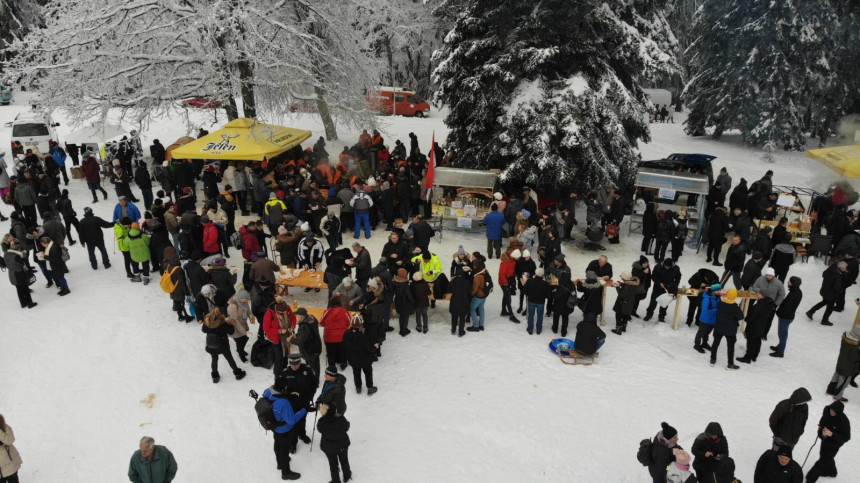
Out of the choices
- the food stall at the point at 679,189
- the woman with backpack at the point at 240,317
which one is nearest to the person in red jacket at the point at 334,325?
the woman with backpack at the point at 240,317

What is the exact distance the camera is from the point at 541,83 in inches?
616

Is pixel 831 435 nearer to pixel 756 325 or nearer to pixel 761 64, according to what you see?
pixel 756 325

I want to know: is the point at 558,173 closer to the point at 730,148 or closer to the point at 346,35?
the point at 346,35

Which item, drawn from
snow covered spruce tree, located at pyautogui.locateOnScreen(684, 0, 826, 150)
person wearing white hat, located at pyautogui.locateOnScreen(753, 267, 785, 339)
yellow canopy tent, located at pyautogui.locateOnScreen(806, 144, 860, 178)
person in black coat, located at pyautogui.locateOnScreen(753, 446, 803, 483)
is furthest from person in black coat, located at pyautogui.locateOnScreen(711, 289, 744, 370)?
snow covered spruce tree, located at pyautogui.locateOnScreen(684, 0, 826, 150)

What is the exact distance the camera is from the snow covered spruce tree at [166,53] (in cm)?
1593

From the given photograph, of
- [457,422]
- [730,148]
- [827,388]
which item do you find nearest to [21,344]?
[457,422]

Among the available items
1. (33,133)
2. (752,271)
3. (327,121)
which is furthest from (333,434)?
(33,133)

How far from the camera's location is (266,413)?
6477 millimetres

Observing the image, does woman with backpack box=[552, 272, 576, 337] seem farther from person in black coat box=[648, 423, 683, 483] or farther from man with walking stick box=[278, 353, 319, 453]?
man with walking stick box=[278, 353, 319, 453]

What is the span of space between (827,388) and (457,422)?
5885mm

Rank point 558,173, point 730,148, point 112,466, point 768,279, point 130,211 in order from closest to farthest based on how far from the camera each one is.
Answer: point 112,466
point 768,279
point 130,211
point 558,173
point 730,148

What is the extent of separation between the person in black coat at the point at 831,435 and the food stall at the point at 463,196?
8.92 m

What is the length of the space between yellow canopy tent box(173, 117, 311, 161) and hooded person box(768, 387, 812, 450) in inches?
513

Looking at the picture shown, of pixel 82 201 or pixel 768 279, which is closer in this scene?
pixel 768 279
